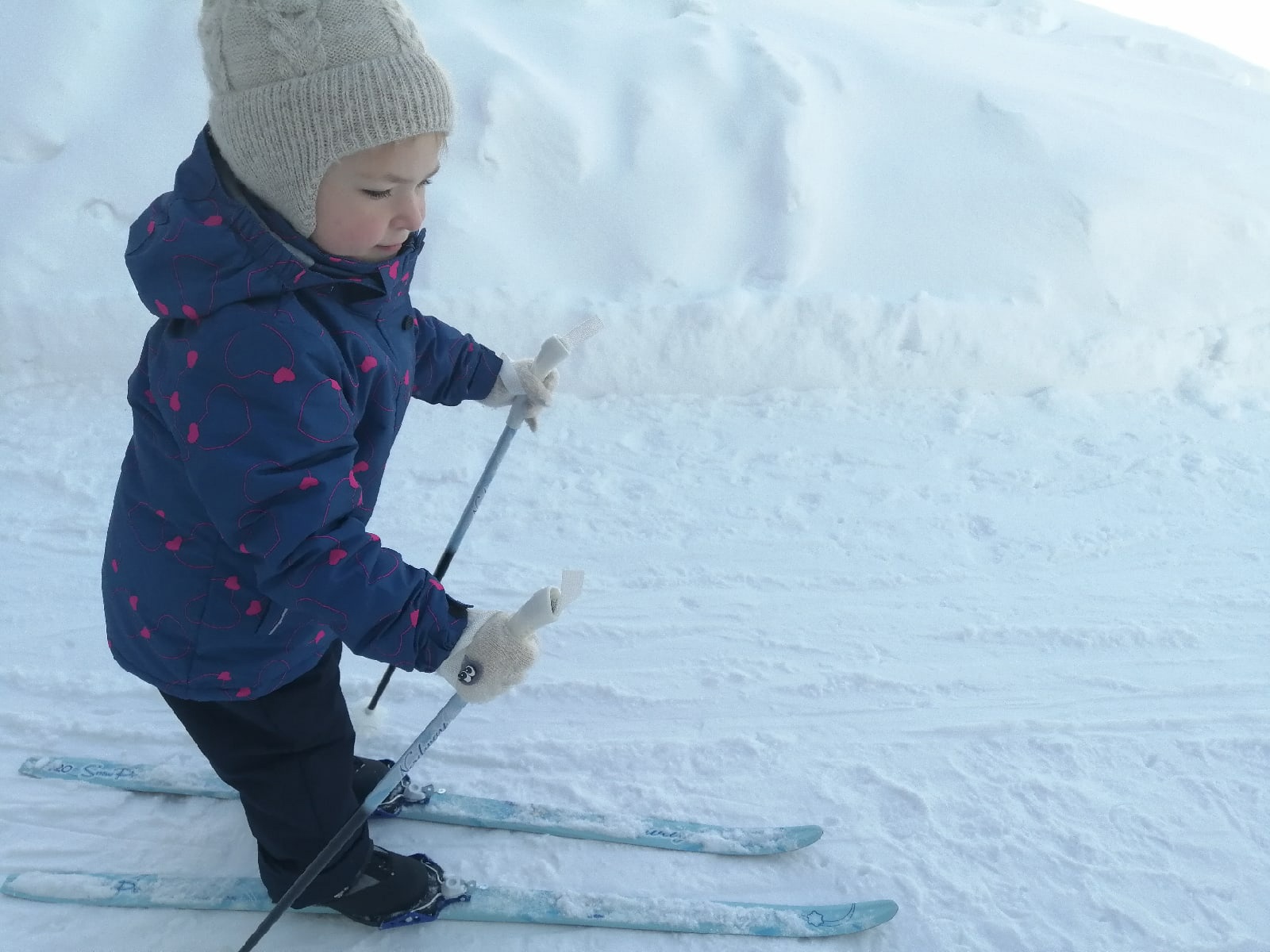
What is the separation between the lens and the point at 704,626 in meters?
2.79

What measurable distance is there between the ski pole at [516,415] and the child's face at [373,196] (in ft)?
1.99

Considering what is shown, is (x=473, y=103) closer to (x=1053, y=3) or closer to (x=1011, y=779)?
(x=1011, y=779)

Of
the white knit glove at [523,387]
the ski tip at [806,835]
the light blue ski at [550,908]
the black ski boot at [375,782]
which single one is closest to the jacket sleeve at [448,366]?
the white knit glove at [523,387]

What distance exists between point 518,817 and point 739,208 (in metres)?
2.92

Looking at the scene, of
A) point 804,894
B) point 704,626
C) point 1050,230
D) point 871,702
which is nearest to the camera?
point 804,894

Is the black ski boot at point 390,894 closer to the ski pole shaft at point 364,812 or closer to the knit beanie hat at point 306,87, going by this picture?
the ski pole shaft at point 364,812

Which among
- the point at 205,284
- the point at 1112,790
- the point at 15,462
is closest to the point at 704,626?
the point at 1112,790

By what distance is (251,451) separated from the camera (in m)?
1.35

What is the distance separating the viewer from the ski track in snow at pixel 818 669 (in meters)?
2.11

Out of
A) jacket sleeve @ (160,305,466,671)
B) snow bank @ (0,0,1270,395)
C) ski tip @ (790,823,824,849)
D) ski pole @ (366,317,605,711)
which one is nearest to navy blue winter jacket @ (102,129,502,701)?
jacket sleeve @ (160,305,466,671)

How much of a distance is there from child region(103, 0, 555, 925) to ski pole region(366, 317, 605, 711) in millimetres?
499

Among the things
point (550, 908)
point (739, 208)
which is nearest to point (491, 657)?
point (550, 908)

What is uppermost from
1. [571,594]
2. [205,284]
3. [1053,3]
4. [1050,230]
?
[1053,3]

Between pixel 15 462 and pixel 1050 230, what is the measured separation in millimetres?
4115
